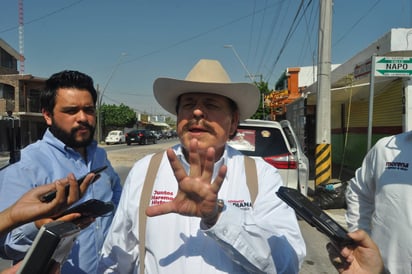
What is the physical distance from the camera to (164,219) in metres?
1.64

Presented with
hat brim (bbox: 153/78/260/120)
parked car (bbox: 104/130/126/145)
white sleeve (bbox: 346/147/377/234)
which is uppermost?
hat brim (bbox: 153/78/260/120)

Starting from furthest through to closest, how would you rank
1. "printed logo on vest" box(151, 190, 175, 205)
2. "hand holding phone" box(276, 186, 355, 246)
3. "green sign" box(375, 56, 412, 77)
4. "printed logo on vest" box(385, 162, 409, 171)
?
"green sign" box(375, 56, 412, 77) → "printed logo on vest" box(385, 162, 409, 171) → "printed logo on vest" box(151, 190, 175, 205) → "hand holding phone" box(276, 186, 355, 246)

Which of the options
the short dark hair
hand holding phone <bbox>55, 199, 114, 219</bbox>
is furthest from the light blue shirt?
hand holding phone <bbox>55, 199, 114, 219</bbox>

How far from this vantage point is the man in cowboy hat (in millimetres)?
1313

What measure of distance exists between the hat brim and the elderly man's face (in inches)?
1.6

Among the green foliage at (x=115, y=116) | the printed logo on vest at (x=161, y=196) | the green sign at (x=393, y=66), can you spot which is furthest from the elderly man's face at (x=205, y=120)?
the green foliage at (x=115, y=116)

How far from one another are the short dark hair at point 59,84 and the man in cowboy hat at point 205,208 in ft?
2.30

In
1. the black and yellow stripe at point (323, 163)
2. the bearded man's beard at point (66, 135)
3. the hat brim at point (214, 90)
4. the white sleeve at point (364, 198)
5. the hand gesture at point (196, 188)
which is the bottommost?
the black and yellow stripe at point (323, 163)

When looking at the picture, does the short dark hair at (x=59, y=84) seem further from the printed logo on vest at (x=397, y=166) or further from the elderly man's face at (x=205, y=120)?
the printed logo on vest at (x=397, y=166)

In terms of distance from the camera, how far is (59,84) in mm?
2320

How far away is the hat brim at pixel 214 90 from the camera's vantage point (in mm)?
1765

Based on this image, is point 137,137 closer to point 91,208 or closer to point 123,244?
point 123,244

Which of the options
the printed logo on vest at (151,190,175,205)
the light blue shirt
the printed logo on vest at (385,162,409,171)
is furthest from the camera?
the printed logo on vest at (385,162,409,171)

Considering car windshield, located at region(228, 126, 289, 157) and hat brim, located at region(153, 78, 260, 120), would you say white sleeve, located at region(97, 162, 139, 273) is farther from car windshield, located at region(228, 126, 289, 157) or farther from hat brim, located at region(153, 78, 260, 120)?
car windshield, located at region(228, 126, 289, 157)
